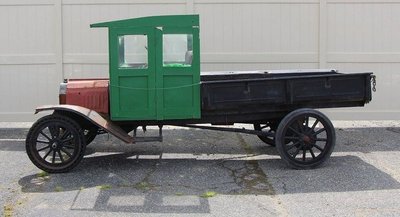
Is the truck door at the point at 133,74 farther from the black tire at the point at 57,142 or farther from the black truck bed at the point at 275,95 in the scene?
the black truck bed at the point at 275,95

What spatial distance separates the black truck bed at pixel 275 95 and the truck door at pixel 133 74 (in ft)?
2.39

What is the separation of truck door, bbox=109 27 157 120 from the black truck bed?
28.6 inches

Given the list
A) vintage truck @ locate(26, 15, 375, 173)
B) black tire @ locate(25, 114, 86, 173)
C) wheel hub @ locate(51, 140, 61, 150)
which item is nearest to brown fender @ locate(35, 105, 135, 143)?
vintage truck @ locate(26, 15, 375, 173)

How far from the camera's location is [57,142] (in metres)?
7.03

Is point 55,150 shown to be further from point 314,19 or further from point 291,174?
point 314,19

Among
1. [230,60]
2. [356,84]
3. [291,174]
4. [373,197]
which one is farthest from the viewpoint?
[230,60]

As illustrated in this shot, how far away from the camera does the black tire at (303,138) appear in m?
7.22

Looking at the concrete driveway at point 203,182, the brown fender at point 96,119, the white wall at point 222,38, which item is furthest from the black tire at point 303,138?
the white wall at point 222,38

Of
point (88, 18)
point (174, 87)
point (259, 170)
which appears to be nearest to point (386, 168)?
point (259, 170)

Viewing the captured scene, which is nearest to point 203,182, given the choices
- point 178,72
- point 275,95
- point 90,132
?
point 178,72

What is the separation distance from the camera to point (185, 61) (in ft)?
23.7

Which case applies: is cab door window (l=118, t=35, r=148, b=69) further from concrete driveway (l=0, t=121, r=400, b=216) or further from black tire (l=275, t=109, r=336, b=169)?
black tire (l=275, t=109, r=336, b=169)

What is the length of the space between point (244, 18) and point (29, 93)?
4.23 meters

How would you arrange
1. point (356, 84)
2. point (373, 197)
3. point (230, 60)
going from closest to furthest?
point (373, 197), point (356, 84), point (230, 60)
